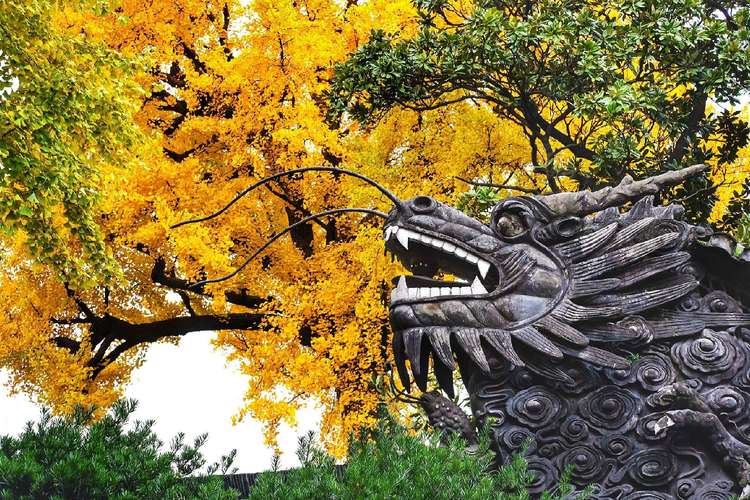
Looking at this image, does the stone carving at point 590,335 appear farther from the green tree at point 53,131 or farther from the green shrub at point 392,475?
the green tree at point 53,131

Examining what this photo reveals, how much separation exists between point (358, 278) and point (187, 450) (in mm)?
10160

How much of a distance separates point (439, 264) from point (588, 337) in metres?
1.32

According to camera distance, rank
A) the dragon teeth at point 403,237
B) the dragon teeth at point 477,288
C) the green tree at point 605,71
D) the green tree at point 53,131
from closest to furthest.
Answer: the dragon teeth at point 477,288 < the dragon teeth at point 403,237 < the green tree at point 53,131 < the green tree at point 605,71

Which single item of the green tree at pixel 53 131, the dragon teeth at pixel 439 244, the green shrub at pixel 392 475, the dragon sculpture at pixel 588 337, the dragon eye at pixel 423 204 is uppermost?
the green tree at pixel 53 131

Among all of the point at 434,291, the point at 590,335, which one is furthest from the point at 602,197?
the point at 434,291

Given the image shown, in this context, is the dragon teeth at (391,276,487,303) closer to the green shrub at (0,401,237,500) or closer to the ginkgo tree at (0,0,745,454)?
the green shrub at (0,401,237,500)

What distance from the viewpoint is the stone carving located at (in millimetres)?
7273

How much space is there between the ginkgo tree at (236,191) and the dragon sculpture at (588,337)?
4255 mm

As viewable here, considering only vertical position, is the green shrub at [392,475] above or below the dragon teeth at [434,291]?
below

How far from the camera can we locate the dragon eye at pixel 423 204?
25.6ft

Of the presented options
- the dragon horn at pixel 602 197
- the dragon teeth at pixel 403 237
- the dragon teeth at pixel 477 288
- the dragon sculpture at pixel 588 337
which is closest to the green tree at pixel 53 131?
the dragon sculpture at pixel 588 337

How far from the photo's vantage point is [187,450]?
569 cm

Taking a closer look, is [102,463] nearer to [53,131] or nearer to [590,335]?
[590,335]

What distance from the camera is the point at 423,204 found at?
25.7 ft
